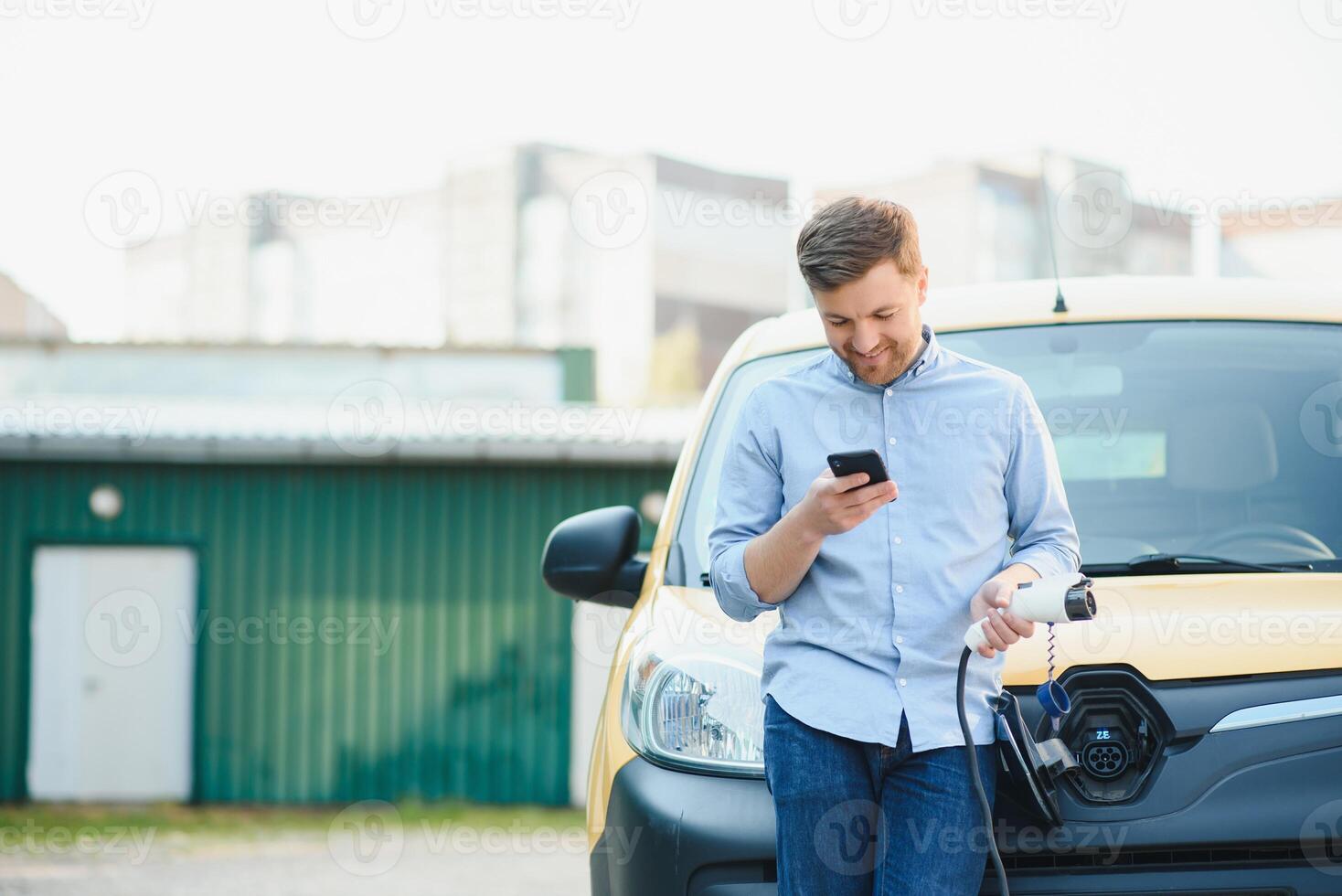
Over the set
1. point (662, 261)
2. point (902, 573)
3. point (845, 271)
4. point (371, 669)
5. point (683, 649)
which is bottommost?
point (371, 669)

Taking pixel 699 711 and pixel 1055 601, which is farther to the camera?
pixel 699 711

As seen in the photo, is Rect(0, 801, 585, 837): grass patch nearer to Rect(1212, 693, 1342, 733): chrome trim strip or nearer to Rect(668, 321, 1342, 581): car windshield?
Rect(668, 321, 1342, 581): car windshield

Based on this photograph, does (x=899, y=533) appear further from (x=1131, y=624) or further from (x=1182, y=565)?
(x=1182, y=565)

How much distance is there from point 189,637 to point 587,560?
33.2 feet

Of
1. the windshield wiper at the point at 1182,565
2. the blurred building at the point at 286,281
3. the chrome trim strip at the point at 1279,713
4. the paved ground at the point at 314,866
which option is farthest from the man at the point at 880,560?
the blurred building at the point at 286,281

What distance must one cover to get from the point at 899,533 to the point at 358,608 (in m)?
10.8

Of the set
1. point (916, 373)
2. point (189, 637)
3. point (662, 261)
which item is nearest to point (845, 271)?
point (916, 373)

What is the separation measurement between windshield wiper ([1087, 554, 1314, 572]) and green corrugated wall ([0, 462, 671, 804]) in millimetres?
9603

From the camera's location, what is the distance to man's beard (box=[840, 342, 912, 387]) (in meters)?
2.09

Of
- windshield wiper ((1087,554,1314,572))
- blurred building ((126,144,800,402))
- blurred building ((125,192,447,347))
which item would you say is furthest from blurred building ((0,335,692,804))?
blurred building ((125,192,447,347))

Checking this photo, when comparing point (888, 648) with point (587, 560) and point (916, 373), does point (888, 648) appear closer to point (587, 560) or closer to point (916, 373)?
point (916, 373)

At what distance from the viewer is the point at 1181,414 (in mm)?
3188

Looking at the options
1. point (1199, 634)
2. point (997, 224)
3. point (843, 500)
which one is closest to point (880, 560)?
point (843, 500)

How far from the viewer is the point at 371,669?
12.2 meters
